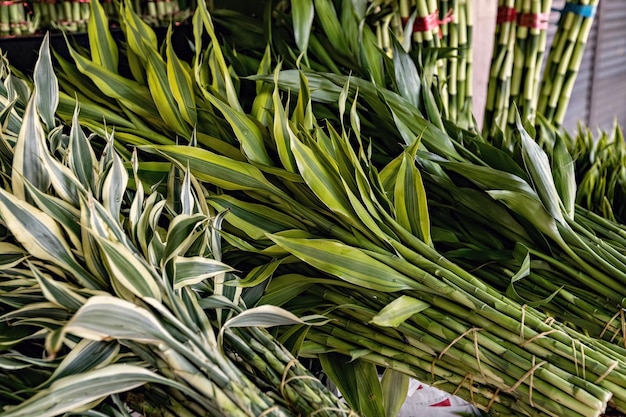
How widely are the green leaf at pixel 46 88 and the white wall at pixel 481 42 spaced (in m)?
1.35

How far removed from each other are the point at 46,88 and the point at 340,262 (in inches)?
15.1

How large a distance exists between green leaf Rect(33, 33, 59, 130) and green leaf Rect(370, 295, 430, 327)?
1.37ft


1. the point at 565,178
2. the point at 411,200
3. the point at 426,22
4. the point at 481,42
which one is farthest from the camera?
the point at 481,42

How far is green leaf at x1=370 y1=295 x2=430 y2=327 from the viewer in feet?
1.89

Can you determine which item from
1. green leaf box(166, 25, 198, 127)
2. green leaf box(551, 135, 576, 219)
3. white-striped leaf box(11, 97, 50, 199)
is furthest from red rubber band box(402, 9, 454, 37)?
white-striped leaf box(11, 97, 50, 199)

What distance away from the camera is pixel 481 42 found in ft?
5.82

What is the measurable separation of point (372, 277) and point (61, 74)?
537mm

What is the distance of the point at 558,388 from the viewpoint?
0.58 meters

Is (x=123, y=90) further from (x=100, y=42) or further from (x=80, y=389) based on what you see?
(x=80, y=389)

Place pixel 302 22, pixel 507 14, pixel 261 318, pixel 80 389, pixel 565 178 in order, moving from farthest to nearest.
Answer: pixel 507 14 → pixel 302 22 → pixel 565 178 → pixel 261 318 → pixel 80 389

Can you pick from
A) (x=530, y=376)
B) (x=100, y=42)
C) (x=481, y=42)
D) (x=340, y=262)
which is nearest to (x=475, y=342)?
(x=530, y=376)

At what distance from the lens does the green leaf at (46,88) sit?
636mm

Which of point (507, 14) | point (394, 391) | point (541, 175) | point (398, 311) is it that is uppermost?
point (507, 14)

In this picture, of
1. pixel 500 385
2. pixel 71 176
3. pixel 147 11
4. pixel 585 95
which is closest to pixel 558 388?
pixel 500 385
